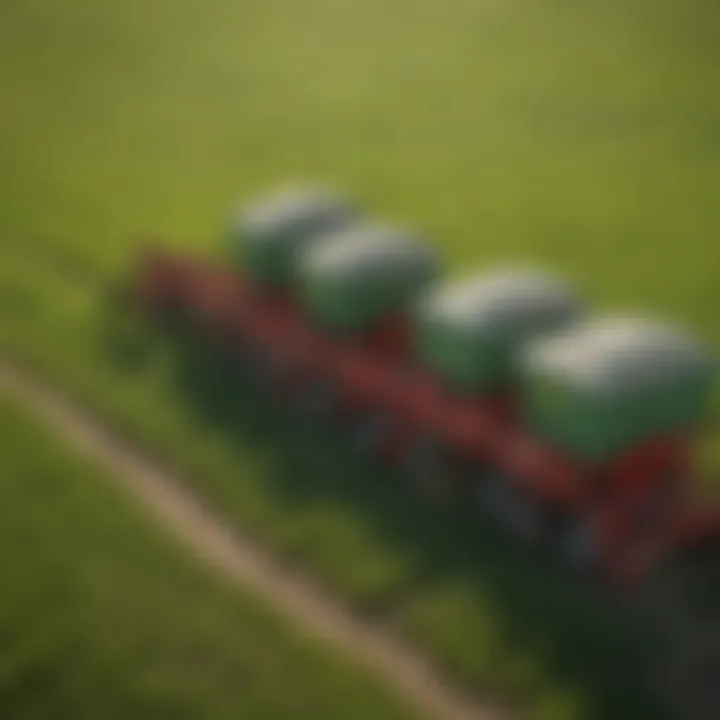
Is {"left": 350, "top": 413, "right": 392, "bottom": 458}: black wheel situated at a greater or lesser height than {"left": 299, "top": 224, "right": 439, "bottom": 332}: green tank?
lesser

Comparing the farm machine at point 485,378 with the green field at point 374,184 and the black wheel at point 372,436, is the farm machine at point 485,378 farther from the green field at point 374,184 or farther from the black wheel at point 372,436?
the green field at point 374,184

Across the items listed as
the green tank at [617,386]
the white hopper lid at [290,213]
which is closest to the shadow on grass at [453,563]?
the green tank at [617,386]

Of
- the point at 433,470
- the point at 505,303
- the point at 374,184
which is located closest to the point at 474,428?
the point at 433,470

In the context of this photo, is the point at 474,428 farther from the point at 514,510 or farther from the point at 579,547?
the point at 579,547

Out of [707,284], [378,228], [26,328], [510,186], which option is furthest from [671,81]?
[26,328]

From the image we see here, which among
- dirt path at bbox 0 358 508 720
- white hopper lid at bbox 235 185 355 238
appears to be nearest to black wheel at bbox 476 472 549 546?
dirt path at bbox 0 358 508 720

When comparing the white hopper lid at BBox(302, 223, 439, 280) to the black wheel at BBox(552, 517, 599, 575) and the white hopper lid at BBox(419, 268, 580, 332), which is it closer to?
the white hopper lid at BBox(419, 268, 580, 332)

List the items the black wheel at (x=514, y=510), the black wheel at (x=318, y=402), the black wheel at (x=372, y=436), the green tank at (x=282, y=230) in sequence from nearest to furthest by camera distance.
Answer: the black wheel at (x=514, y=510), the black wheel at (x=372, y=436), the black wheel at (x=318, y=402), the green tank at (x=282, y=230)
